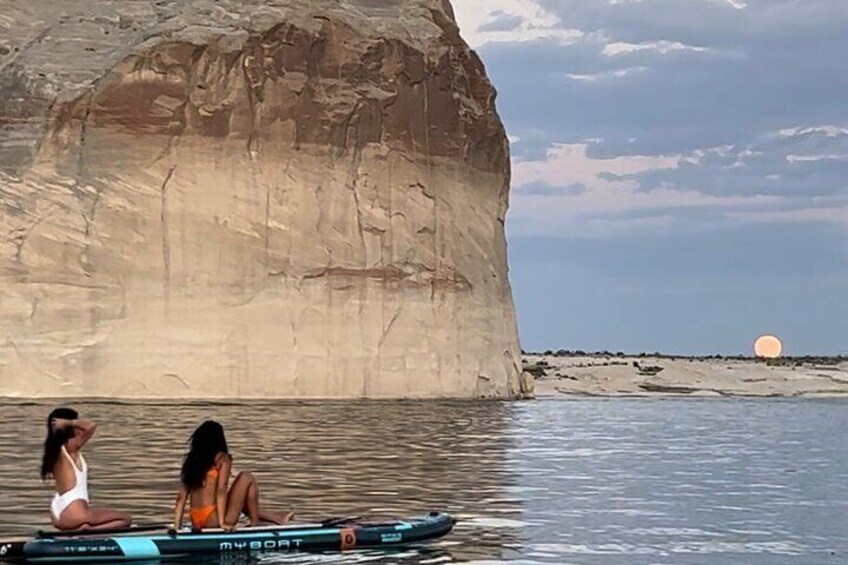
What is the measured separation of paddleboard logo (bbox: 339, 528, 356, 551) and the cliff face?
2663 centimetres

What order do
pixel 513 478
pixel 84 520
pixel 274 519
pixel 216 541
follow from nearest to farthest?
pixel 216 541 < pixel 84 520 < pixel 274 519 < pixel 513 478

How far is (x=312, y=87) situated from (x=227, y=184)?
3.70m

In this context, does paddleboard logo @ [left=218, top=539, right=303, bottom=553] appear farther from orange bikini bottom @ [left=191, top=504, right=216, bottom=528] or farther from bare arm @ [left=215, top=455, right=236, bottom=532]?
orange bikini bottom @ [left=191, top=504, right=216, bottom=528]

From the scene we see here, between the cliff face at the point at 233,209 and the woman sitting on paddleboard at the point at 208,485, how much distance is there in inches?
1033

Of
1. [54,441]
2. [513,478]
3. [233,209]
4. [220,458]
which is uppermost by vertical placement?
[233,209]

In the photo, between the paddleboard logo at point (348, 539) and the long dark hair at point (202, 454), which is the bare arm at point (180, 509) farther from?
the paddleboard logo at point (348, 539)

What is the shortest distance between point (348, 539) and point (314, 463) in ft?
26.5

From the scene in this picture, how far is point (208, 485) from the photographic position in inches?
437

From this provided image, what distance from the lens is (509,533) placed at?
40.2 feet

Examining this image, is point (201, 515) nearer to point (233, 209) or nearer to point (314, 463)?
point (314, 463)

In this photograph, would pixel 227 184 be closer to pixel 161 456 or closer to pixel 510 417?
pixel 510 417

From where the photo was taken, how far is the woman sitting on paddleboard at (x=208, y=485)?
11.0m

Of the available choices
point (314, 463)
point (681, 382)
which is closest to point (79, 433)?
point (314, 463)

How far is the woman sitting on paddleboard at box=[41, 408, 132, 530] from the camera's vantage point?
10.9 meters
